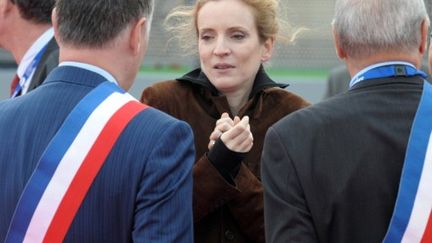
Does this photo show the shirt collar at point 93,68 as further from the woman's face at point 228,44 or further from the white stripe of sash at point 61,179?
the woman's face at point 228,44

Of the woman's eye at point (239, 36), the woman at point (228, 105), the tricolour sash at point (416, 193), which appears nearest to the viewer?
the tricolour sash at point (416, 193)

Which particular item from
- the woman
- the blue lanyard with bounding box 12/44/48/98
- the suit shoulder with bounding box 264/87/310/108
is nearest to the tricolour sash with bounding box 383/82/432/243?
the woman

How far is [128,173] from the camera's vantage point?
2.68 metres

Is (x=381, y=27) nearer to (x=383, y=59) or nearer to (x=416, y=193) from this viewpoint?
(x=383, y=59)

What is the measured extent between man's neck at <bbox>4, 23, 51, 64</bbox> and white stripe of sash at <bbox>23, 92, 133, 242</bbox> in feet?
5.21

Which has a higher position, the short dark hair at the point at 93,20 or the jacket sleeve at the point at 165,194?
the short dark hair at the point at 93,20

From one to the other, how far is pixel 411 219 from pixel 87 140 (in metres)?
0.85

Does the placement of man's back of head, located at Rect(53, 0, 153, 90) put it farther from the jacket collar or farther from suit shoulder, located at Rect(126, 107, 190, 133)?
the jacket collar

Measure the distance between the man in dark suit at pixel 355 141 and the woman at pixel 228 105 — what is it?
19.3 inches

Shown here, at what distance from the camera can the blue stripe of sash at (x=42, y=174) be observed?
2.70m

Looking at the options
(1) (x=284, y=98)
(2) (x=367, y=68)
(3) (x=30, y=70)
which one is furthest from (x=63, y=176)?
(3) (x=30, y=70)

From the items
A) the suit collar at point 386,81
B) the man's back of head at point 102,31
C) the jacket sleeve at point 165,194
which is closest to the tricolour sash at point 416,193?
the suit collar at point 386,81

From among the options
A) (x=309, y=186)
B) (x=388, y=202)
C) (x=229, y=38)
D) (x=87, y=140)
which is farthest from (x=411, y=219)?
(x=229, y=38)

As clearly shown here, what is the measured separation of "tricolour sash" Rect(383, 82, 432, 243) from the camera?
9.07 feet
